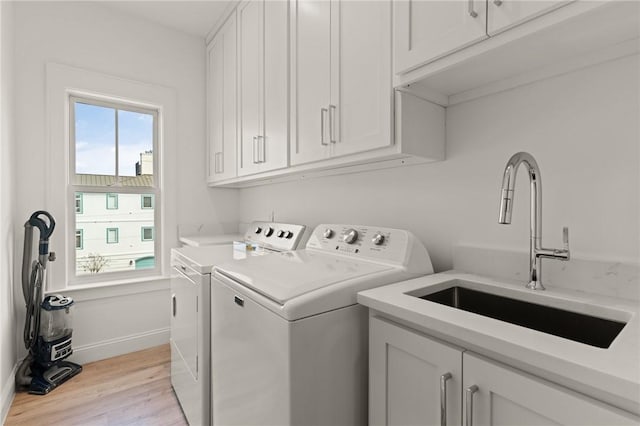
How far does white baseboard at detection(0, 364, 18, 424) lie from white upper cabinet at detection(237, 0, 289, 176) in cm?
189

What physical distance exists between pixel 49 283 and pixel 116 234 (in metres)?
0.57

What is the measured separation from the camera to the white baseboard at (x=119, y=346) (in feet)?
8.18

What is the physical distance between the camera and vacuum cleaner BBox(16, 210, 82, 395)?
215cm

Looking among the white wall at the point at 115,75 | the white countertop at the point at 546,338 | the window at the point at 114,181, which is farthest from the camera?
the window at the point at 114,181

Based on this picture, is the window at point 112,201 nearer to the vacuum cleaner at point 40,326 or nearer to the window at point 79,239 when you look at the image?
the window at point 79,239

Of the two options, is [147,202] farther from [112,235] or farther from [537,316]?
[537,316]

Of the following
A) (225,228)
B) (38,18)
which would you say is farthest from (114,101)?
(225,228)

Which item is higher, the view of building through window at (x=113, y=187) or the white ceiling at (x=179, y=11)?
the white ceiling at (x=179, y=11)

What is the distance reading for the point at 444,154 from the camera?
143 cm

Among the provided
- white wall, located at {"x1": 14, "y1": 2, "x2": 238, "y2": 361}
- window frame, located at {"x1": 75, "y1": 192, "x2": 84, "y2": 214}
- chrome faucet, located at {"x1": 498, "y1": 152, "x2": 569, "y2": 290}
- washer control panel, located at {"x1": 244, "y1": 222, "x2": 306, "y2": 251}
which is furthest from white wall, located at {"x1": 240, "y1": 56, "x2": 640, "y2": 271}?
window frame, located at {"x1": 75, "y1": 192, "x2": 84, "y2": 214}

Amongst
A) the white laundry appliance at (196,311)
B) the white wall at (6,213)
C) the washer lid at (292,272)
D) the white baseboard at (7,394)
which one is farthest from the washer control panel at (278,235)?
the white baseboard at (7,394)

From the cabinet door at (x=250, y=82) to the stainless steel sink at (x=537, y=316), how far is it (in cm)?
141

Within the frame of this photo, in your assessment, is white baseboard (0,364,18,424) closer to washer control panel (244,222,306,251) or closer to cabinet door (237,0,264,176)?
washer control panel (244,222,306,251)

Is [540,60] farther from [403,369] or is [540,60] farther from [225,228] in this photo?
[225,228]
